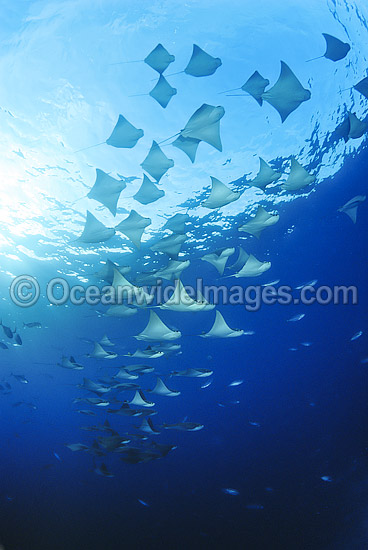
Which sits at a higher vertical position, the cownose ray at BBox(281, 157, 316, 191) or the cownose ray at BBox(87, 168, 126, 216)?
the cownose ray at BBox(281, 157, 316, 191)

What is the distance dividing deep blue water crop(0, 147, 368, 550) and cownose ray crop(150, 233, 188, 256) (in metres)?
6.95

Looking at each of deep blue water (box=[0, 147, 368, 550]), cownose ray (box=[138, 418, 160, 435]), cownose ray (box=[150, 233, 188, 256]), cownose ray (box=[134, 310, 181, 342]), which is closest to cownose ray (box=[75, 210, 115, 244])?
cownose ray (box=[150, 233, 188, 256])

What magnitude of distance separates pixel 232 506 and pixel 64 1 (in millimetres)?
23014

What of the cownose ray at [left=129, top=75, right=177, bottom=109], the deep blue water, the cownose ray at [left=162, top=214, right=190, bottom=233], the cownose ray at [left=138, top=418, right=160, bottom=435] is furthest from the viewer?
the deep blue water

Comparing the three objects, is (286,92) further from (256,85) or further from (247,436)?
(247,436)

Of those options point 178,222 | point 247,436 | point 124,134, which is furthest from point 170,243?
point 247,436

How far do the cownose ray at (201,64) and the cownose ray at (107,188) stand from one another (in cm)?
224

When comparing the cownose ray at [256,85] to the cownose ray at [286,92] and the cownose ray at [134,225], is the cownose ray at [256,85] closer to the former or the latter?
the cownose ray at [286,92]

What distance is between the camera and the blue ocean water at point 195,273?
283 inches

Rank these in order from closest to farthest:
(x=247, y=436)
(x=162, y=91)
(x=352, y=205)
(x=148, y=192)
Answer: (x=162, y=91), (x=148, y=192), (x=352, y=205), (x=247, y=436)

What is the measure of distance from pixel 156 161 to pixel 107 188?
112cm

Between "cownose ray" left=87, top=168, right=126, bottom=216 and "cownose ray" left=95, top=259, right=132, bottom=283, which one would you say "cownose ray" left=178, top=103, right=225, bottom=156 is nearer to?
"cownose ray" left=87, top=168, right=126, bottom=216

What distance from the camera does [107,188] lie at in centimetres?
641

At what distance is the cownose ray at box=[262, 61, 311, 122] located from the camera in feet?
16.9
